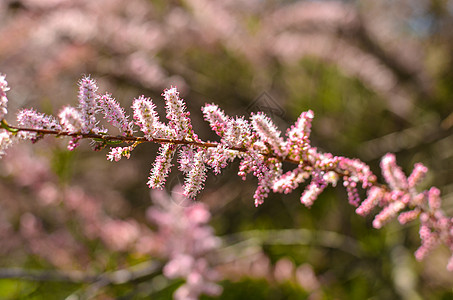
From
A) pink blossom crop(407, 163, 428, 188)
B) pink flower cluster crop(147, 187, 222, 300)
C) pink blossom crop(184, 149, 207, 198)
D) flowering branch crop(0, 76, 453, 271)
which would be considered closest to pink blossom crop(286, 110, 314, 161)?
flowering branch crop(0, 76, 453, 271)

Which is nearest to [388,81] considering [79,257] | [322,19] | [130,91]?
[322,19]

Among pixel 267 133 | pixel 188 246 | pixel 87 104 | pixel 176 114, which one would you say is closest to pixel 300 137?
pixel 267 133

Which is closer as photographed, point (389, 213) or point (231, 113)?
point (389, 213)

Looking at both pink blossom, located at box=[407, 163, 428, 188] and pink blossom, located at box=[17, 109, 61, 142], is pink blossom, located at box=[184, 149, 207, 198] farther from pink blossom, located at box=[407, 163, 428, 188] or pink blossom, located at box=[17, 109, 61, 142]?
pink blossom, located at box=[407, 163, 428, 188]

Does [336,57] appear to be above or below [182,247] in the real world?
above

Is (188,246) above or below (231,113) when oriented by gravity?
below

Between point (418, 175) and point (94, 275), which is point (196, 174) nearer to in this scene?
point (418, 175)

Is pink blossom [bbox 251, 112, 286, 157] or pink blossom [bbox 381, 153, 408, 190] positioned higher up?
pink blossom [bbox 251, 112, 286, 157]

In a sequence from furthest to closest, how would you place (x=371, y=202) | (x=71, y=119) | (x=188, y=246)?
(x=188, y=246)
(x=371, y=202)
(x=71, y=119)

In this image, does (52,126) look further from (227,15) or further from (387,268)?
(227,15)
